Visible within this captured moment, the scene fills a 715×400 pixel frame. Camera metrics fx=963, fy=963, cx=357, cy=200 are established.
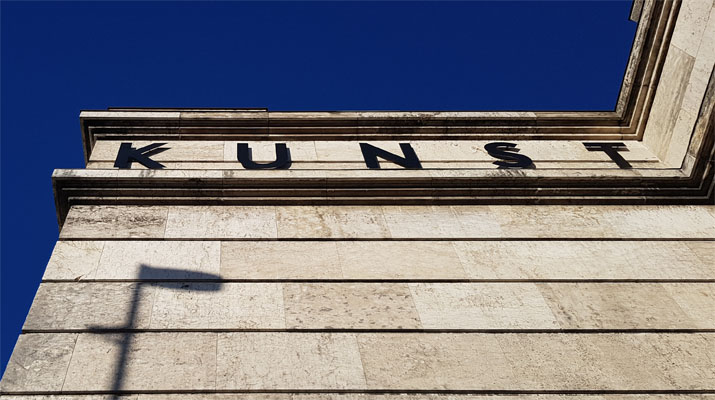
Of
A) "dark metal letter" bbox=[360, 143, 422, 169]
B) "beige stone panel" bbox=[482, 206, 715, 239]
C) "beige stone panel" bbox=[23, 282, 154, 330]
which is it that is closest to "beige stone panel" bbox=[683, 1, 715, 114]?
"beige stone panel" bbox=[482, 206, 715, 239]

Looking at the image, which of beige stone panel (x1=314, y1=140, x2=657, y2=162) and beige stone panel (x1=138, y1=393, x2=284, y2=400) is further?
beige stone panel (x1=314, y1=140, x2=657, y2=162)

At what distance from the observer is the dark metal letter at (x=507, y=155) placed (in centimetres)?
1562

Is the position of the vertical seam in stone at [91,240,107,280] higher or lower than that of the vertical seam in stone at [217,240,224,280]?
lower

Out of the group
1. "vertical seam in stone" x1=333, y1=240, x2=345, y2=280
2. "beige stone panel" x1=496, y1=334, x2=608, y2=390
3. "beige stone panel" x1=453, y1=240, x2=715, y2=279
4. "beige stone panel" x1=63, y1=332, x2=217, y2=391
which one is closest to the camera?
"beige stone panel" x1=63, y1=332, x2=217, y2=391

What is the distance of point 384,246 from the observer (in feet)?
41.9

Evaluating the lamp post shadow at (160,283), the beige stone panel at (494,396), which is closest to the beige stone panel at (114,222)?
the lamp post shadow at (160,283)

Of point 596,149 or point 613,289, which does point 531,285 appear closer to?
point 613,289

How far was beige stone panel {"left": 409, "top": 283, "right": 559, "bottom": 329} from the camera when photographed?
37.1 ft

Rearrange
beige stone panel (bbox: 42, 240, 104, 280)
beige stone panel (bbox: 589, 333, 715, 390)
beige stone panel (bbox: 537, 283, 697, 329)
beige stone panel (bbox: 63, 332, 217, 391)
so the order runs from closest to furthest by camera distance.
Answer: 1. beige stone panel (bbox: 63, 332, 217, 391)
2. beige stone panel (bbox: 589, 333, 715, 390)
3. beige stone panel (bbox: 537, 283, 697, 329)
4. beige stone panel (bbox: 42, 240, 104, 280)

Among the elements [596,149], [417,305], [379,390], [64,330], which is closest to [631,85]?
[596,149]

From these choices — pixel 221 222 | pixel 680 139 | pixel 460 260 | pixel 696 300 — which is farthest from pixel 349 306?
pixel 680 139

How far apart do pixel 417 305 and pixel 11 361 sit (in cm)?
461

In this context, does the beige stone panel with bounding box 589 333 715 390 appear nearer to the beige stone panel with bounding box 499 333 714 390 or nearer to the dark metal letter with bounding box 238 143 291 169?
the beige stone panel with bounding box 499 333 714 390

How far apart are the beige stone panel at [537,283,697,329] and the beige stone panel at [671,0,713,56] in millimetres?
5133
